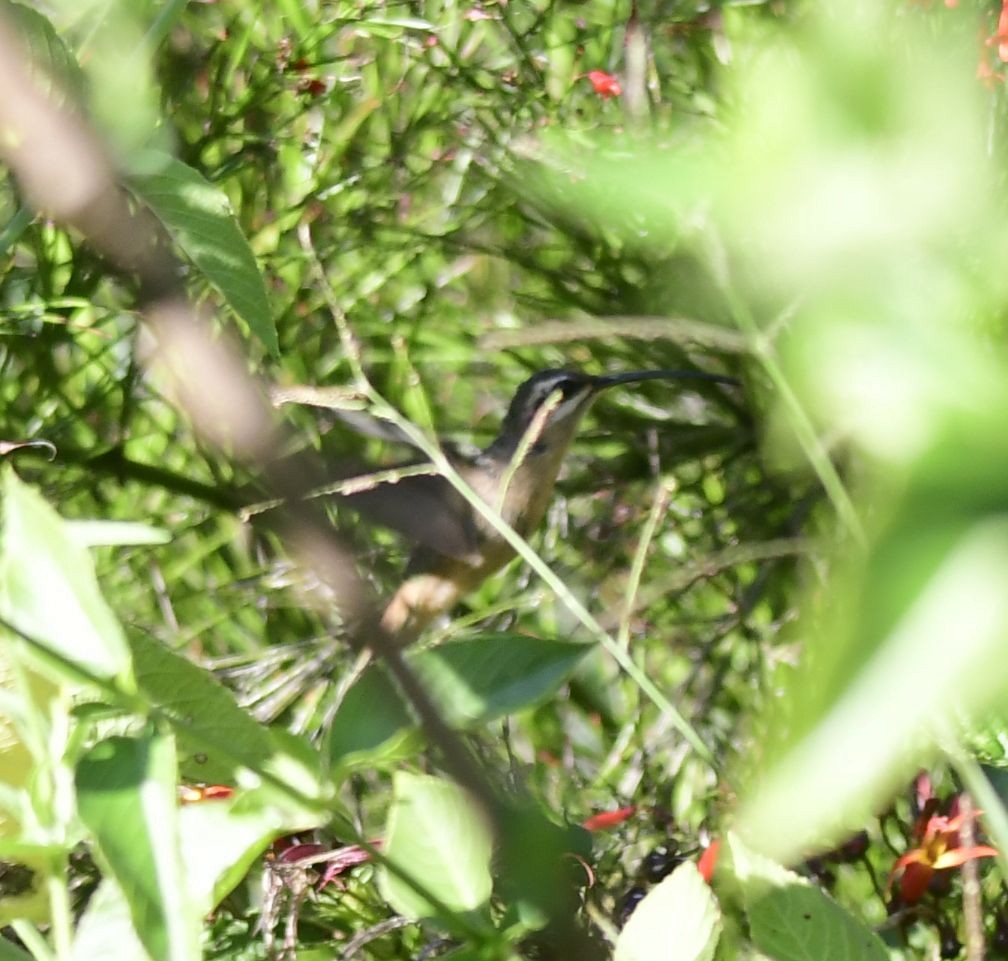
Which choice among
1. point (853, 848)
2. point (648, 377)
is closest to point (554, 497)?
point (648, 377)

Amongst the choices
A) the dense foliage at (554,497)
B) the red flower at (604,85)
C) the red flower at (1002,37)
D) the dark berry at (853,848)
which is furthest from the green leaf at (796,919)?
the red flower at (604,85)

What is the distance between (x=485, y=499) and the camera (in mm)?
1500

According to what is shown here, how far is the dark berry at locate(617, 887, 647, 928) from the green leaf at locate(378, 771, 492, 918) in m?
0.37

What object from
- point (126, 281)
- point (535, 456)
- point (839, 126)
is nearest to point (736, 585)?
point (535, 456)

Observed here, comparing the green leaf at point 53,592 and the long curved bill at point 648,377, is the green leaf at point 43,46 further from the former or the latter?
the long curved bill at point 648,377

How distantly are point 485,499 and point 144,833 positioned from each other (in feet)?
3.86

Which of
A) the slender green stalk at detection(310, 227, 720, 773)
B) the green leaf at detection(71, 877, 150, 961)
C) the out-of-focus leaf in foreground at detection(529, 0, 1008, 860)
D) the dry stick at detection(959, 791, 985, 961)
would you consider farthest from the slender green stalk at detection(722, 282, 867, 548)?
the dry stick at detection(959, 791, 985, 961)

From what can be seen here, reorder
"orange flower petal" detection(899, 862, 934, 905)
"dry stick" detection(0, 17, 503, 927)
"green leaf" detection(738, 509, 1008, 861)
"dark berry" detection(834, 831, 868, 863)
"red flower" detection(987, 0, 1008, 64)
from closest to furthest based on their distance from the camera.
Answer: "green leaf" detection(738, 509, 1008, 861), "dry stick" detection(0, 17, 503, 927), "red flower" detection(987, 0, 1008, 64), "orange flower petal" detection(899, 862, 934, 905), "dark berry" detection(834, 831, 868, 863)

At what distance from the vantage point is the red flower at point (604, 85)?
137 cm

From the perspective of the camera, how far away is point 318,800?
36cm

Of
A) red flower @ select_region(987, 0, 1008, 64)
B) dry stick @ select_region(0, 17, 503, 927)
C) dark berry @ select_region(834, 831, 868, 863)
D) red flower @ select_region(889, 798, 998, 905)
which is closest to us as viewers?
dry stick @ select_region(0, 17, 503, 927)

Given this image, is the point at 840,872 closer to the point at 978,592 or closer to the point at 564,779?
the point at 564,779

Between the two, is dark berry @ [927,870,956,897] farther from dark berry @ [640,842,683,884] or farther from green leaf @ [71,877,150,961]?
green leaf @ [71,877,150,961]

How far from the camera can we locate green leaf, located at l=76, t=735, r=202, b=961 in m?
0.32
